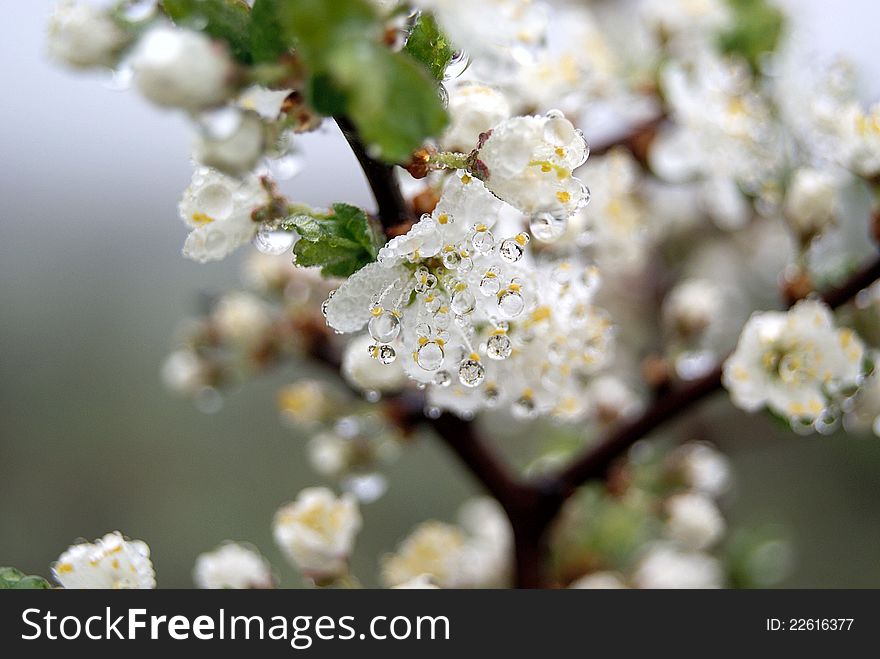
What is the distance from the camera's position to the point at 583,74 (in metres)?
0.94

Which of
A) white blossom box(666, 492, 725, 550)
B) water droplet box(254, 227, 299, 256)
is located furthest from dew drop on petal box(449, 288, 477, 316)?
white blossom box(666, 492, 725, 550)

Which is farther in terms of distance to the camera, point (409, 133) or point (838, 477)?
point (838, 477)

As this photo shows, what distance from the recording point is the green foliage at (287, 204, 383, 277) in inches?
19.4

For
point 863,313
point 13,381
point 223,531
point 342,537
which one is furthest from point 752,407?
point 13,381

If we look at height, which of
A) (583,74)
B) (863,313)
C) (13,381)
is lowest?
(863,313)

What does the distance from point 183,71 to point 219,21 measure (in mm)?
59

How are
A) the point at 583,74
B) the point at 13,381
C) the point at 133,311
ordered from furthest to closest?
the point at 133,311 → the point at 13,381 → the point at 583,74

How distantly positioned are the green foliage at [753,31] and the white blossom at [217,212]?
75 cm

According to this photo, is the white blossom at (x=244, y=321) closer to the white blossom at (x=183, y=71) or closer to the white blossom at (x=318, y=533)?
the white blossom at (x=318, y=533)

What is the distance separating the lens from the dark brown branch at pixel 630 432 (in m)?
0.80

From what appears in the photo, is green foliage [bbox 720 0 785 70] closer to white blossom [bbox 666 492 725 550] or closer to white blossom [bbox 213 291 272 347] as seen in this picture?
white blossom [bbox 666 492 725 550]

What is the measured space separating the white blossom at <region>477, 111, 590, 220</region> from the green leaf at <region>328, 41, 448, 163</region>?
83mm

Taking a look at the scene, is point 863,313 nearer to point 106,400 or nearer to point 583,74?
point 583,74
